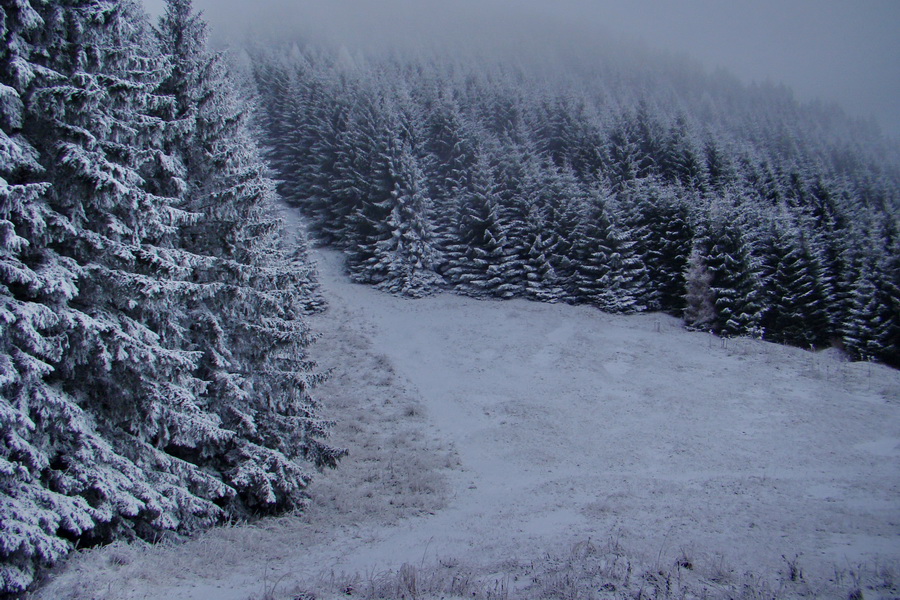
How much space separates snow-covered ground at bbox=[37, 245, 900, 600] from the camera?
845 centimetres

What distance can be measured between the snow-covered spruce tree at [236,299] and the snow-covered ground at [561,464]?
162 centimetres

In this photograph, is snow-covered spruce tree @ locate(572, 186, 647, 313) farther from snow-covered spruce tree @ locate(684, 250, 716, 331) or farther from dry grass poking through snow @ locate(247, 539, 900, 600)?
dry grass poking through snow @ locate(247, 539, 900, 600)

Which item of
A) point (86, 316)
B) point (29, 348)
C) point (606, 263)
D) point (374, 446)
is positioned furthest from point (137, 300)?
point (606, 263)

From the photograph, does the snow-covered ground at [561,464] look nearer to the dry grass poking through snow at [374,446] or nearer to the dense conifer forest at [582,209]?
the dry grass poking through snow at [374,446]

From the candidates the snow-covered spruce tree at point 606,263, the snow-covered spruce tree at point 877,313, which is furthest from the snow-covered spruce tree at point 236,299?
the snow-covered spruce tree at point 877,313

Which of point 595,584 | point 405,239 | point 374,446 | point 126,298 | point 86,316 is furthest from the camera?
point 405,239

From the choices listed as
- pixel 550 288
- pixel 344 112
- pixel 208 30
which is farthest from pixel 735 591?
pixel 344 112

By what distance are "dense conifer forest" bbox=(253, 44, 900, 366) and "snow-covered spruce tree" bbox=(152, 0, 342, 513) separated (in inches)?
1030

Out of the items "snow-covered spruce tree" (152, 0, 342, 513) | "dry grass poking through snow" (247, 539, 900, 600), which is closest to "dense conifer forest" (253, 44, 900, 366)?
"snow-covered spruce tree" (152, 0, 342, 513)

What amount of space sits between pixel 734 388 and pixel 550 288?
52.4 ft

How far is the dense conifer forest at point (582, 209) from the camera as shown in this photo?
110 feet

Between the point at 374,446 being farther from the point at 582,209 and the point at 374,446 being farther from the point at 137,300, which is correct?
the point at 582,209

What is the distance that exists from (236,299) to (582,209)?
3270 cm

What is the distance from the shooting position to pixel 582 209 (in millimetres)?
38469
